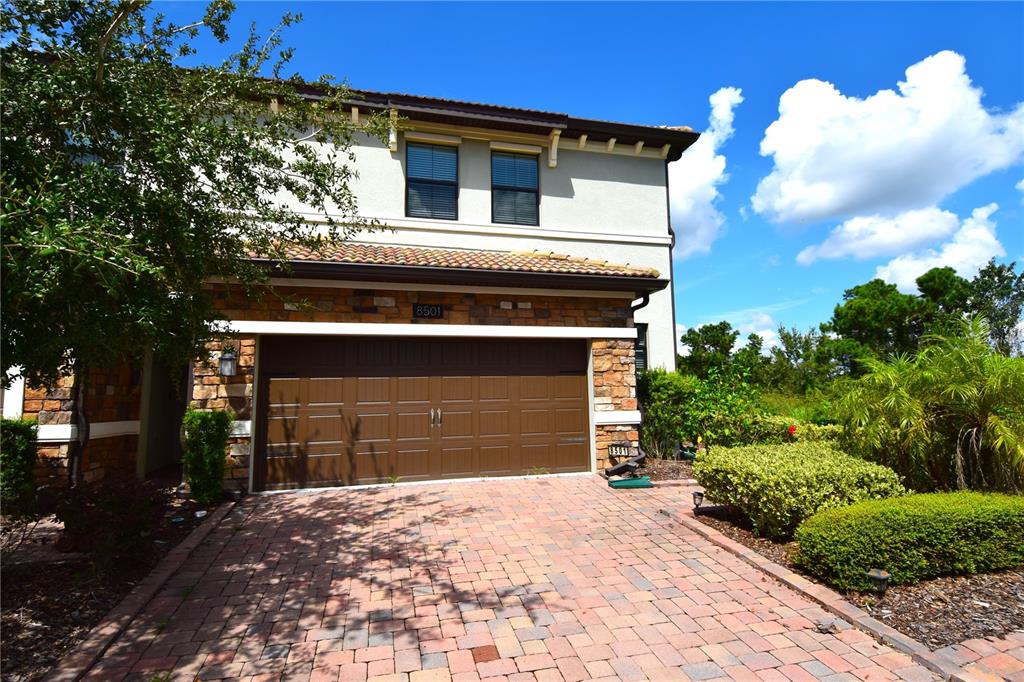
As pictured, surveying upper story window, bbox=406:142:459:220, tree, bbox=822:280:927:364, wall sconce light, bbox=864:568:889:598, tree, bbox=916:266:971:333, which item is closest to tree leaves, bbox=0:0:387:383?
wall sconce light, bbox=864:568:889:598

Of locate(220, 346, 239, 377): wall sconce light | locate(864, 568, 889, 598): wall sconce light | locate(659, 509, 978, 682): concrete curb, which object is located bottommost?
locate(659, 509, 978, 682): concrete curb

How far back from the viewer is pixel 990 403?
528 centimetres

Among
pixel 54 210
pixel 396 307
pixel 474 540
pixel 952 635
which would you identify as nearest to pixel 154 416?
pixel 396 307

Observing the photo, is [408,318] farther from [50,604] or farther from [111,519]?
[50,604]

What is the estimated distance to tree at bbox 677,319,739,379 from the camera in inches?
680

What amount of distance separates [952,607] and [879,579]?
0.52 meters

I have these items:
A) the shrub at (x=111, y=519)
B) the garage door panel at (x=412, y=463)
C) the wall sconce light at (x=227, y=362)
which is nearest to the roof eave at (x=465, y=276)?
the wall sconce light at (x=227, y=362)

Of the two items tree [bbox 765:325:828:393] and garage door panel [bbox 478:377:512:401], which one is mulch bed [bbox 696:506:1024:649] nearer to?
garage door panel [bbox 478:377:512:401]

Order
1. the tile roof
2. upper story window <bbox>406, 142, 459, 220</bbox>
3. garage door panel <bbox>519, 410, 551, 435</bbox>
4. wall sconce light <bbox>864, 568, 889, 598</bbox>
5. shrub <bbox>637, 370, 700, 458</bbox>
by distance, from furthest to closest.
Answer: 1. upper story window <bbox>406, 142, 459, 220</bbox>
2. shrub <bbox>637, 370, 700, 458</bbox>
3. garage door panel <bbox>519, 410, 551, 435</bbox>
4. the tile roof
5. wall sconce light <bbox>864, 568, 889, 598</bbox>

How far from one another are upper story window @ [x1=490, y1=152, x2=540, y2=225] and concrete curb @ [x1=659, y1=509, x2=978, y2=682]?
8.69 m

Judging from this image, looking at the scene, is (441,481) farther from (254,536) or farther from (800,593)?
(800,593)

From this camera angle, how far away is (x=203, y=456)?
7281mm

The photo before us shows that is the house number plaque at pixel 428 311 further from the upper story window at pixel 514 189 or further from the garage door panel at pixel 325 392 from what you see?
the upper story window at pixel 514 189

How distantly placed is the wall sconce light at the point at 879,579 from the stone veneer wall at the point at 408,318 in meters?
5.25
